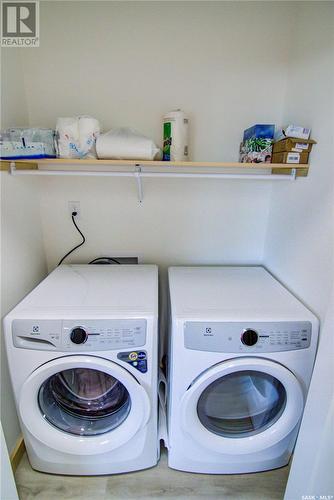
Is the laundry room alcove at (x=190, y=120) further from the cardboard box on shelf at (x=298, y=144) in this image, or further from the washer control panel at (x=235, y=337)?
the washer control panel at (x=235, y=337)

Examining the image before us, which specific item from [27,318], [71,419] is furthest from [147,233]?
[71,419]

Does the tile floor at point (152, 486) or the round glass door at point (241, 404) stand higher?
the round glass door at point (241, 404)

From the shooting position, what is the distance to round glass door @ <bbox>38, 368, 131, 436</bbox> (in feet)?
4.13

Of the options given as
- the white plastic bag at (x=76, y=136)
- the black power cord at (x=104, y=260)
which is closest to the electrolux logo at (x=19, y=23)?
the white plastic bag at (x=76, y=136)

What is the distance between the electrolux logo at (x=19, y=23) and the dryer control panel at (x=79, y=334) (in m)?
1.31

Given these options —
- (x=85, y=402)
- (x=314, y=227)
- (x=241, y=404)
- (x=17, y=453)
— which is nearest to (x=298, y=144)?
(x=314, y=227)

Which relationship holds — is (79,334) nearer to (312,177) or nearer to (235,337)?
(235,337)

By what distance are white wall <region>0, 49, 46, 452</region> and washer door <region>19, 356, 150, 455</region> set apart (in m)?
0.23

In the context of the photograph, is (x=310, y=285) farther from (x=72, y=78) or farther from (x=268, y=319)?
(x=72, y=78)

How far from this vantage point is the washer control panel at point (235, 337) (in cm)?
110

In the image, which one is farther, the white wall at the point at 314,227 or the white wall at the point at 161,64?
the white wall at the point at 161,64

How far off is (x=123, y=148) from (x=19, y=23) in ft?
2.53

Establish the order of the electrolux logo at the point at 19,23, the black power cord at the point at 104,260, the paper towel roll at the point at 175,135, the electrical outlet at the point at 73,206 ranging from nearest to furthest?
the electrolux logo at the point at 19,23
the paper towel roll at the point at 175,135
the electrical outlet at the point at 73,206
the black power cord at the point at 104,260

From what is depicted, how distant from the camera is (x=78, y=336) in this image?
3.57 ft
